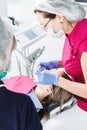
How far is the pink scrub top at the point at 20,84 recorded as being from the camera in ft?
6.26

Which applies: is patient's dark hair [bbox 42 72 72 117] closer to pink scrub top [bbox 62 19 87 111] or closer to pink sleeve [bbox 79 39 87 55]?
pink scrub top [bbox 62 19 87 111]

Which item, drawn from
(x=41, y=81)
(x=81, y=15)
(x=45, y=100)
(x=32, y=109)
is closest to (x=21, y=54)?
(x=41, y=81)

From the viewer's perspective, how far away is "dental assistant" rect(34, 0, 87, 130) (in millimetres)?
1651

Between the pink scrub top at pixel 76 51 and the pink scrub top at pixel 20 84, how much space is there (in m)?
0.32

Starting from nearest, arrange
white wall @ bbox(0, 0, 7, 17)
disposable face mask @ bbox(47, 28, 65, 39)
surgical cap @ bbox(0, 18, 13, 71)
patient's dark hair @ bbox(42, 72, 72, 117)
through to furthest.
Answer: surgical cap @ bbox(0, 18, 13, 71), disposable face mask @ bbox(47, 28, 65, 39), patient's dark hair @ bbox(42, 72, 72, 117), white wall @ bbox(0, 0, 7, 17)

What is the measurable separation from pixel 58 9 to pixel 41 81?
0.50 metres

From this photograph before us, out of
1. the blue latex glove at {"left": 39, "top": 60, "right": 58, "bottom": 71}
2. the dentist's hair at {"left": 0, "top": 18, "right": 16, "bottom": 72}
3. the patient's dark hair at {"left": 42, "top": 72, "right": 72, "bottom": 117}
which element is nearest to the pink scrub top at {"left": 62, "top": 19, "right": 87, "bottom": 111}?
the patient's dark hair at {"left": 42, "top": 72, "right": 72, "bottom": 117}

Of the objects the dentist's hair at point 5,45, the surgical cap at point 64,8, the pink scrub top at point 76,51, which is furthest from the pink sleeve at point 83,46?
the dentist's hair at point 5,45

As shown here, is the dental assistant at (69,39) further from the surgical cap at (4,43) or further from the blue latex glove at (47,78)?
the surgical cap at (4,43)

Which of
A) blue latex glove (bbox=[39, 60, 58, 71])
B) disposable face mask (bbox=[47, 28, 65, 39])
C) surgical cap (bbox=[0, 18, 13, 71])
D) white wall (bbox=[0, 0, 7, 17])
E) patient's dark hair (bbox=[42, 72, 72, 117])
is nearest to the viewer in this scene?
surgical cap (bbox=[0, 18, 13, 71])

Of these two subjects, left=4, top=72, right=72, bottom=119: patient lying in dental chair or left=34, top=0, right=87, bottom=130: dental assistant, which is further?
left=4, top=72, right=72, bottom=119: patient lying in dental chair

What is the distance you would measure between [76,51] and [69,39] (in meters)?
0.12

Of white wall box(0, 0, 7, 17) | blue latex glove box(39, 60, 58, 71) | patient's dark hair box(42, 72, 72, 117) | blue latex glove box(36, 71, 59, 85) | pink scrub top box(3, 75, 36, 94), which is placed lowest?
patient's dark hair box(42, 72, 72, 117)

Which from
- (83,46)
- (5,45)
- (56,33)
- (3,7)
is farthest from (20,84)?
(3,7)
